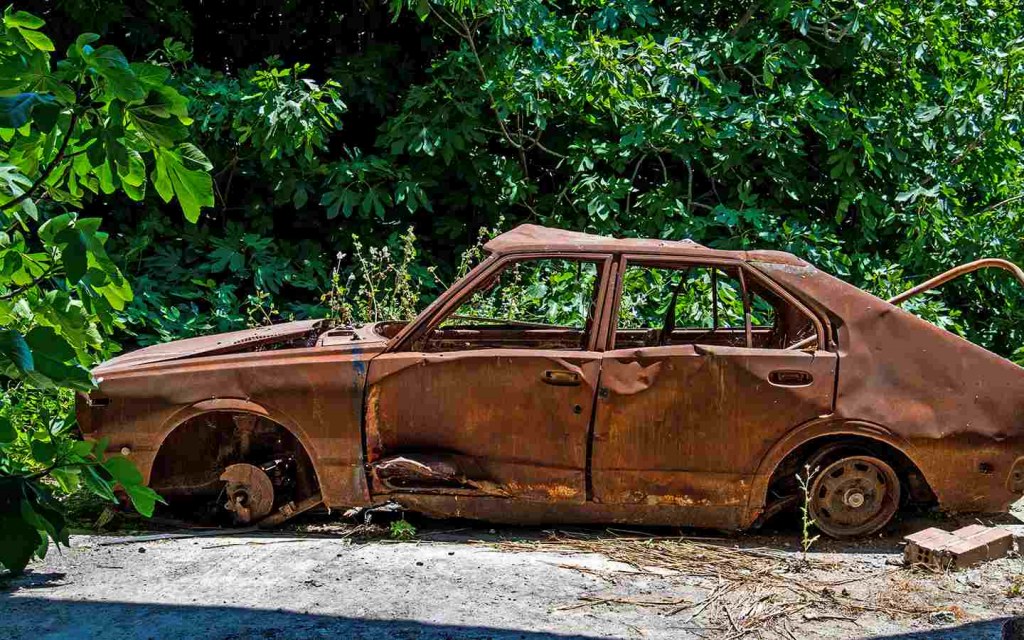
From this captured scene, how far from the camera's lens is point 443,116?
32.0 ft

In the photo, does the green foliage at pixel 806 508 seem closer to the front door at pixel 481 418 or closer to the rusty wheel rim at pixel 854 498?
the rusty wheel rim at pixel 854 498

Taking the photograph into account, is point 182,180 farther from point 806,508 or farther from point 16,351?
point 806,508

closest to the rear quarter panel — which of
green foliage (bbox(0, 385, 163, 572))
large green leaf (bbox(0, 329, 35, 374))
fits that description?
green foliage (bbox(0, 385, 163, 572))

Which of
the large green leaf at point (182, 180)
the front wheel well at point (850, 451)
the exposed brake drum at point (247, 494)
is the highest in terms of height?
the large green leaf at point (182, 180)

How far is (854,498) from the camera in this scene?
598 centimetres

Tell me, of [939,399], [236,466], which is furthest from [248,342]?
[939,399]

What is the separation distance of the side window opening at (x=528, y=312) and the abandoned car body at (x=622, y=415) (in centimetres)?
32

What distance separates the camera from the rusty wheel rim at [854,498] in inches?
235

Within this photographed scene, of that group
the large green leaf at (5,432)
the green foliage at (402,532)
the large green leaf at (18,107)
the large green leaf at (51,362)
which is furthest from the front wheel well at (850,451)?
the large green leaf at (18,107)

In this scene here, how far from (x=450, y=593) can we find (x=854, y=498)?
88.8 inches

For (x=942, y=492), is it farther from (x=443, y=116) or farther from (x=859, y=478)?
(x=443, y=116)

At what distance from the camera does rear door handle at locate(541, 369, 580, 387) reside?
5855mm

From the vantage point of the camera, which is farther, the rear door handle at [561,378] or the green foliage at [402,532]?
the green foliage at [402,532]

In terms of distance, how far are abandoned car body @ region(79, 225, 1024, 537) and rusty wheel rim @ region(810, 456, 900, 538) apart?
1 cm
